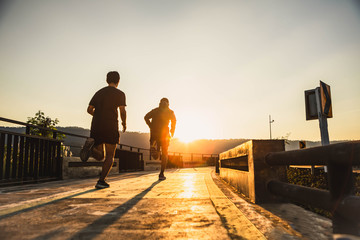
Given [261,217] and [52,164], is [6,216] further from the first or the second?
[52,164]

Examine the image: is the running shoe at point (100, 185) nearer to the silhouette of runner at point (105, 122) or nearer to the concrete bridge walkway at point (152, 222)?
the silhouette of runner at point (105, 122)

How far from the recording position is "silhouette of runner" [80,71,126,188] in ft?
12.6

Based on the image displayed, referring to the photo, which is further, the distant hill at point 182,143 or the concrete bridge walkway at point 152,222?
the distant hill at point 182,143

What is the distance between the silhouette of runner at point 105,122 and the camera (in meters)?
3.84

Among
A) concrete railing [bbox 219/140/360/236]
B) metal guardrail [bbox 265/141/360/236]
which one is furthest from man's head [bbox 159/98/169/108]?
metal guardrail [bbox 265/141/360/236]

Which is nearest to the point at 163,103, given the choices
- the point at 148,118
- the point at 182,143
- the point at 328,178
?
the point at 148,118

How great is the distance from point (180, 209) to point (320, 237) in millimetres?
1113

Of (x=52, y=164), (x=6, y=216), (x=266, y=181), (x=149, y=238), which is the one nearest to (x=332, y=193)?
(x=149, y=238)

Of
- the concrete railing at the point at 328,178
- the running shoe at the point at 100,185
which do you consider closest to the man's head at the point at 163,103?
the running shoe at the point at 100,185

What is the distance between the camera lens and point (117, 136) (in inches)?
159

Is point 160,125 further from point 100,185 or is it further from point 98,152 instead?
point 100,185

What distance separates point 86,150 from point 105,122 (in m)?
0.56

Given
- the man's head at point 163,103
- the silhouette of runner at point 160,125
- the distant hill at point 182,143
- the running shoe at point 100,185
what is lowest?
the running shoe at point 100,185

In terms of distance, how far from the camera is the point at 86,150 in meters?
3.63
